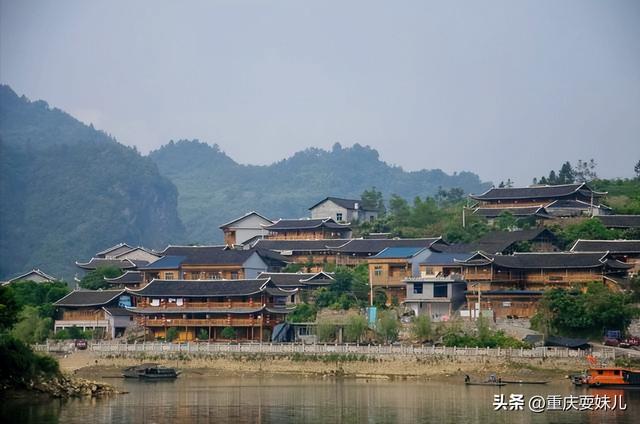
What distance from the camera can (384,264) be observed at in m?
64.6

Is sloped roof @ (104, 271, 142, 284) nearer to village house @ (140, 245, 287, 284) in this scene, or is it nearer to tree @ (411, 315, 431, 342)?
village house @ (140, 245, 287, 284)

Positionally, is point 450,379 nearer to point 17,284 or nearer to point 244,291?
point 244,291

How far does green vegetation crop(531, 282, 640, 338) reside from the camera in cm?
5241

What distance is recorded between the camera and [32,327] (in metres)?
58.8

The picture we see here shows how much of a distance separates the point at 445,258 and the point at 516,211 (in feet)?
43.7

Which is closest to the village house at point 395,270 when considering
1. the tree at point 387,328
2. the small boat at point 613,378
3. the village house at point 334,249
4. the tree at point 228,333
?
the village house at point 334,249

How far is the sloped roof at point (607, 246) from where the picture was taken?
5999 cm

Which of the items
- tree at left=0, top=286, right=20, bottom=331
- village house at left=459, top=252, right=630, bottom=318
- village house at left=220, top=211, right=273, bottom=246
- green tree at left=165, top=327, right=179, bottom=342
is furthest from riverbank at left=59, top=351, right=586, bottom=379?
village house at left=220, top=211, right=273, bottom=246

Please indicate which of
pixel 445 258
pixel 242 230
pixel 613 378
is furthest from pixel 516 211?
pixel 613 378

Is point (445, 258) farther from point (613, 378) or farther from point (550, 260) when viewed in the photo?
point (613, 378)

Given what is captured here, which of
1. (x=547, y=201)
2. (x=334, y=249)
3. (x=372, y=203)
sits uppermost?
(x=372, y=203)

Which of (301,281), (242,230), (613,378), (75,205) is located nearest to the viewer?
(613,378)

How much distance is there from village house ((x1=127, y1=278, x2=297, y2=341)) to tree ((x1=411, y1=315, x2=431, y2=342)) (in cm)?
734

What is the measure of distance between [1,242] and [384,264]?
269 ft
